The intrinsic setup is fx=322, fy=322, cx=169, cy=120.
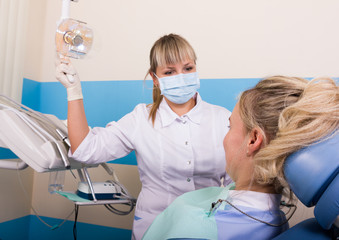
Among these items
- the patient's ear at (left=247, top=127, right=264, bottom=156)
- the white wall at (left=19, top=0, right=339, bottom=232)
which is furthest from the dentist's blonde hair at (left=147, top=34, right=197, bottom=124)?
the patient's ear at (left=247, top=127, right=264, bottom=156)

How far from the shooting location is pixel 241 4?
1.97 m

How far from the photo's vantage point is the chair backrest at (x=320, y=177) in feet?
1.71

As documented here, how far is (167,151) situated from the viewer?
1440mm

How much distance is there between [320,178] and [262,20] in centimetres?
158

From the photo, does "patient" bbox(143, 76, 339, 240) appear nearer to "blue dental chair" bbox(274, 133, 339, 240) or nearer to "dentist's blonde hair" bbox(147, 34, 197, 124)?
"blue dental chair" bbox(274, 133, 339, 240)

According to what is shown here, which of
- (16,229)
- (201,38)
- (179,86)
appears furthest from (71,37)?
(16,229)

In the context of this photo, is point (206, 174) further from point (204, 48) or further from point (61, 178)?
point (204, 48)

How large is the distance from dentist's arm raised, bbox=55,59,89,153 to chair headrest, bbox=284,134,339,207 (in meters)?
0.89

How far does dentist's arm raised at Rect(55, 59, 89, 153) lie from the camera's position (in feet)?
4.11

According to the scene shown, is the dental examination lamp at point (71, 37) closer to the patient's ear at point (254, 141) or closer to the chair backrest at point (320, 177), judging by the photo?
the patient's ear at point (254, 141)

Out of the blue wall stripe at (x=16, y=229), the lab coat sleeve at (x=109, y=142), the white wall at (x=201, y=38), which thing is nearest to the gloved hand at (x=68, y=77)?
the lab coat sleeve at (x=109, y=142)

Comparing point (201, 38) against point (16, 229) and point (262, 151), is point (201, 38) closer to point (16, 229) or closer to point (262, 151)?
point (262, 151)

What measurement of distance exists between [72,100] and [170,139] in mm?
463

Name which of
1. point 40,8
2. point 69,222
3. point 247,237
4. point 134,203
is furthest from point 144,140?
point 40,8
